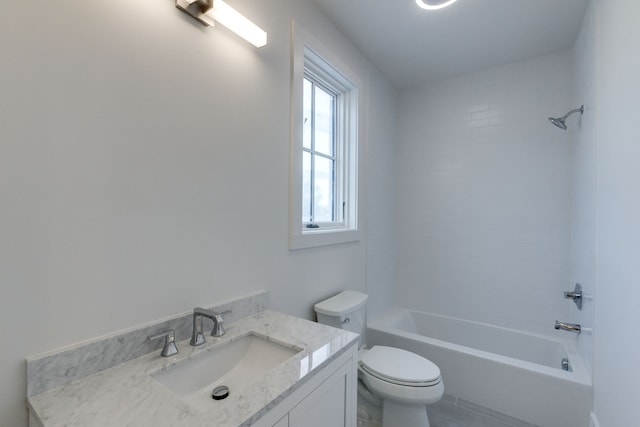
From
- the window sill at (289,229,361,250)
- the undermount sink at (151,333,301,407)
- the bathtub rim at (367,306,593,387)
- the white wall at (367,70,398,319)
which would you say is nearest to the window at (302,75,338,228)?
the window sill at (289,229,361,250)

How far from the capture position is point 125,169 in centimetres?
91

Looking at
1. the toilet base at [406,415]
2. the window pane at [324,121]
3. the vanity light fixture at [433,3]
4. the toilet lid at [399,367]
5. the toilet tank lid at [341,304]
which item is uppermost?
the vanity light fixture at [433,3]

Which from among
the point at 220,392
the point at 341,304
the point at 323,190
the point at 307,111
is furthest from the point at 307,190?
the point at 220,392

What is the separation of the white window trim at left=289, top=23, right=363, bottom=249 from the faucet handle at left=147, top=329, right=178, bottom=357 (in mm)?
711

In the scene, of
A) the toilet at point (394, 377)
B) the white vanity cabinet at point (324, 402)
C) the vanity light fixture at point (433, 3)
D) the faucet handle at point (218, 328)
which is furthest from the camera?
the vanity light fixture at point (433, 3)

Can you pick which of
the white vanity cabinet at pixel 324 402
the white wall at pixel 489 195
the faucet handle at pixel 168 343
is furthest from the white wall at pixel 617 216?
the faucet handle at pixel 168 343

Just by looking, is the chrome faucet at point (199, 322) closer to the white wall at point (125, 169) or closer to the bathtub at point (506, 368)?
the white wall at point (125, 169)

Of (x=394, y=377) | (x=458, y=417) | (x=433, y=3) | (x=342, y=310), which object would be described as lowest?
(x=458, y=417)

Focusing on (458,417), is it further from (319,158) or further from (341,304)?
(319,158)

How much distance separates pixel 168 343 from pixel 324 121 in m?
1.63

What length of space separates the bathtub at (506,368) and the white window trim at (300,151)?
2.99ft

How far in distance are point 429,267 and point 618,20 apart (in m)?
2.03

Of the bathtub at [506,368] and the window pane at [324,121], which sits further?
Answer: the window pane at [324,121]

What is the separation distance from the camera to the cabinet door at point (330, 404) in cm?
84
